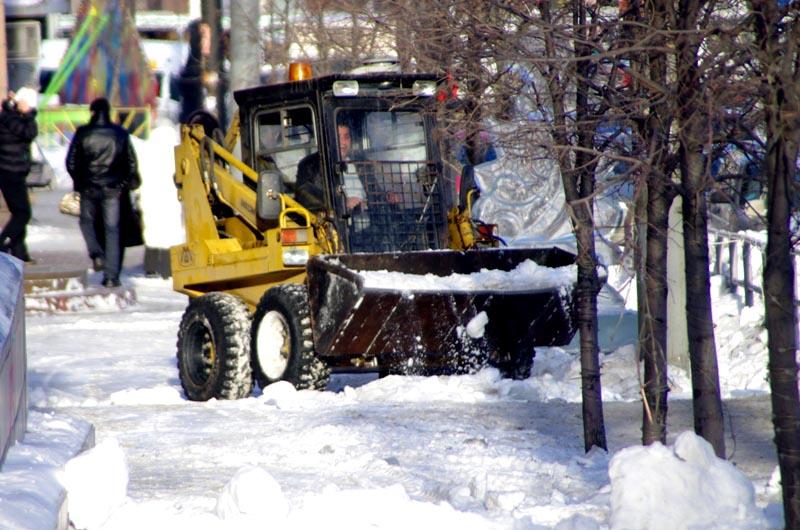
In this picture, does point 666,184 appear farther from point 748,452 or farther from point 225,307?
point 225,307

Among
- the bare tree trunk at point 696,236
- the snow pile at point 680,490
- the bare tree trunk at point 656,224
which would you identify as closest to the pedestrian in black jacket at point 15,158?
the bare tree trunk at point 656,224

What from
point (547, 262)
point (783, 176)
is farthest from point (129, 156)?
point (783, 176)

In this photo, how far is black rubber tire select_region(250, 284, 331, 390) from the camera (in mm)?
9492

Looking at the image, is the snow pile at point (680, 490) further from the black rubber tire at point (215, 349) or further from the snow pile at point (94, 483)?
the black rubber tire at point (215, 349)

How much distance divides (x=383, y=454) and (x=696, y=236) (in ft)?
7.83

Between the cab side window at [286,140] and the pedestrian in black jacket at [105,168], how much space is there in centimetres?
450

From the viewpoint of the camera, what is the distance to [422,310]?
A: 30.7ft

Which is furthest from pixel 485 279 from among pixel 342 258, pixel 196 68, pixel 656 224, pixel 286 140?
pixel 196 68

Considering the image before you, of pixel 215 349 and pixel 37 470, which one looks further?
pixel 215 349

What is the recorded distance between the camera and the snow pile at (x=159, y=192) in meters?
16.8

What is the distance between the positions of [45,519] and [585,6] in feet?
10.7

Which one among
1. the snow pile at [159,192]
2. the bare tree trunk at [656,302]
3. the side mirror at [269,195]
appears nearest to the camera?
the bare tree trunk at [656,302]

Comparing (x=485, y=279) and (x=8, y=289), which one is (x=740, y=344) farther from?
(x=8, y=289)

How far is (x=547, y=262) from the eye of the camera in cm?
1030
